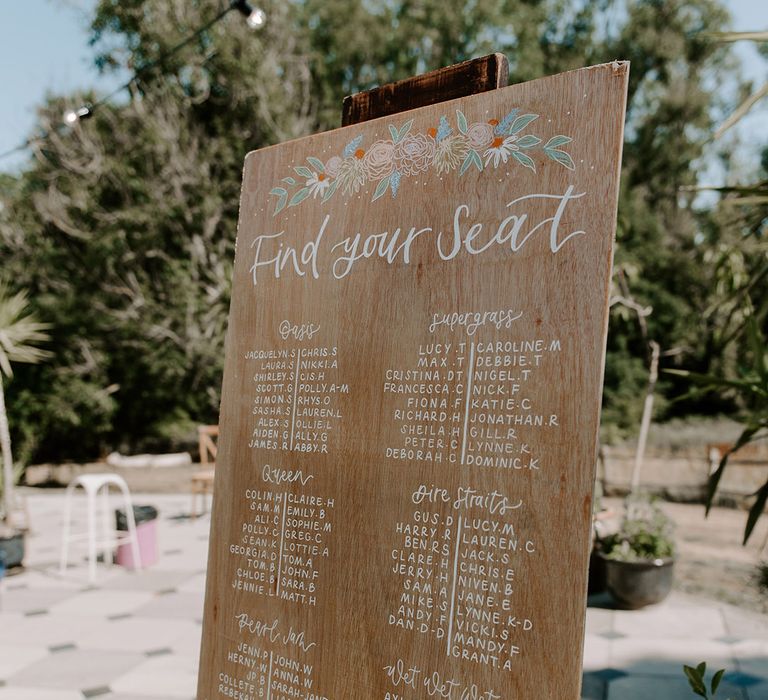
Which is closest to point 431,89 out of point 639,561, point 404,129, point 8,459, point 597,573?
point 404,129

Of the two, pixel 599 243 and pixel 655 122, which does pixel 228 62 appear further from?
pixel 599 243

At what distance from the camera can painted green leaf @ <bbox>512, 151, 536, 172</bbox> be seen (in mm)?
1221

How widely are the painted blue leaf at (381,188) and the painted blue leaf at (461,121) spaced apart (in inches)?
6.5

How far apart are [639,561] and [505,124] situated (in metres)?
4.02

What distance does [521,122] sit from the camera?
124cm

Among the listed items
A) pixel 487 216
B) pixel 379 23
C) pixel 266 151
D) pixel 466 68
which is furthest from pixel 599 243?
pixel 379 23

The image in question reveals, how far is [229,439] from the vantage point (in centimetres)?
158

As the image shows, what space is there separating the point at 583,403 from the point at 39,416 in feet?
49.4

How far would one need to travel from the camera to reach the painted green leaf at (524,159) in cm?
122

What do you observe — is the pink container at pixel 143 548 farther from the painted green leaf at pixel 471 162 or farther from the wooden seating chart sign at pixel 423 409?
the painted green leaf at pixel 471 162

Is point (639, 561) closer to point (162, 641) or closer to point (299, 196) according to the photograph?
point (162, 641)

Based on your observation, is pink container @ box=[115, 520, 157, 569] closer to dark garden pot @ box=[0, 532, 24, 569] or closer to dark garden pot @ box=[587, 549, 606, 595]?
dark garden pot @ box=[0, 532, 24, 569]

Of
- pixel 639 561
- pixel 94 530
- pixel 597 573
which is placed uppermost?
pixel 639 561

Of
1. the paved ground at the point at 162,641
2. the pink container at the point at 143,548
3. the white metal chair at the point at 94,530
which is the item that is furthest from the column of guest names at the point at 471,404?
the pink container at the point at 143,548
